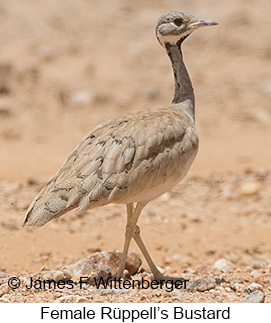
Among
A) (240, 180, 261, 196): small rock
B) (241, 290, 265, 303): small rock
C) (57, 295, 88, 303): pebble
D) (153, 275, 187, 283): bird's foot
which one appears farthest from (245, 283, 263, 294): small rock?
(240, 180, 261, 196): small rock

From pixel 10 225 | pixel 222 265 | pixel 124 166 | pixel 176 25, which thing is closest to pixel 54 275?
pixel 124 166

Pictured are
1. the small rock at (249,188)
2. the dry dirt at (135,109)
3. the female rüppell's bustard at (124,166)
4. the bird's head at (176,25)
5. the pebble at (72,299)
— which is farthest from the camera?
the small rock at (249,188)

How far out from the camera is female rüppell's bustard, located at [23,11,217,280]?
4.24 m

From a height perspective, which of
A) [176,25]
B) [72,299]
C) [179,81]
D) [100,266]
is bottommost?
[72,299]

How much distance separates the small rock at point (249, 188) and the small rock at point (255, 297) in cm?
315

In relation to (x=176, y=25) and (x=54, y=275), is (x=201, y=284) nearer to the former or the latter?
(x=54, y=275)

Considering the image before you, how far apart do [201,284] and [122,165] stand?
2.89 ft

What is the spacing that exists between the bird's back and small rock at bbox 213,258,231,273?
98 centimetres

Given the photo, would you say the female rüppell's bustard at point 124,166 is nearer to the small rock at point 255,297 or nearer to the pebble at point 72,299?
the pebble at point 72,299

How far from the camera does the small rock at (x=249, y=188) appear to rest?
288 inches

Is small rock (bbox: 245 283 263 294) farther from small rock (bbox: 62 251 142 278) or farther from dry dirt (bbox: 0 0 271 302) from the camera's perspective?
small rock (bbox: 62 251 142 278)

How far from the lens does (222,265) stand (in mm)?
5348

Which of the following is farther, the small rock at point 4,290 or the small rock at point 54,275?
the small rock at point 54,275

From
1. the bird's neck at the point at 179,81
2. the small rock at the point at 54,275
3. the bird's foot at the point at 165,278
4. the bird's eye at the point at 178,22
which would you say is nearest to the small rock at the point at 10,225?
the small rock at the point at 54,275
